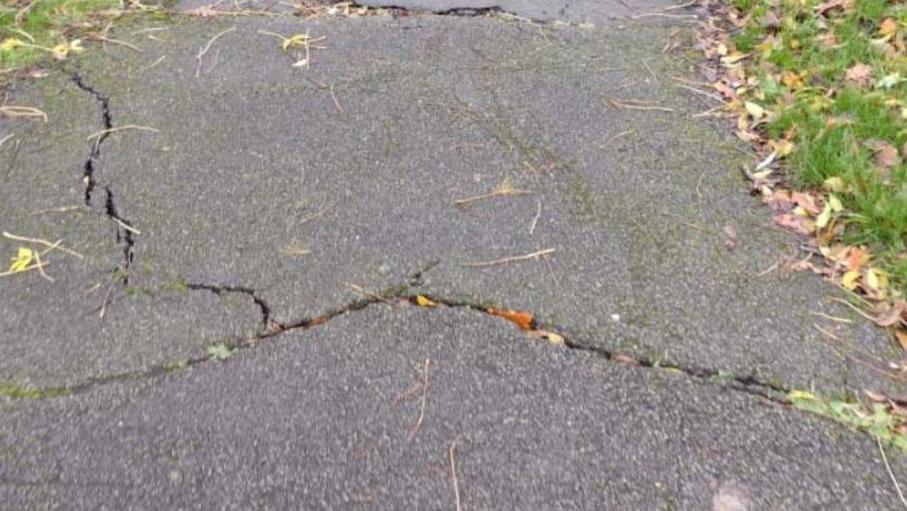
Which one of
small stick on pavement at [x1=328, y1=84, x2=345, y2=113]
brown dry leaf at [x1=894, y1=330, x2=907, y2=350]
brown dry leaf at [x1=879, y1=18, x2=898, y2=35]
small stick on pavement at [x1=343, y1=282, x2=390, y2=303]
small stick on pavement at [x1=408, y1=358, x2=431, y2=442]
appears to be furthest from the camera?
brown dry leaf at [x1=879, y1=18, x2=898, y2=35]

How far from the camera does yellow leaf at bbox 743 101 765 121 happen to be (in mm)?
3033

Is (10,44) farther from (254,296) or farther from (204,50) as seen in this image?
(254,296)

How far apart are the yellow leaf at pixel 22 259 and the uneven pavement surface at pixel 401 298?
2.2 inches

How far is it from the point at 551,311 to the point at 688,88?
1506mm

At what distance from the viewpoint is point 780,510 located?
5.82 feet

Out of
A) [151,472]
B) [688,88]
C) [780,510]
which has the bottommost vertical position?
[151,472]

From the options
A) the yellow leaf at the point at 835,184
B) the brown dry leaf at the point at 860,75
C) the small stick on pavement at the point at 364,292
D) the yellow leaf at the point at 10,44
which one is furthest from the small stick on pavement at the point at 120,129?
the brown dry leaf at the point at 860,75

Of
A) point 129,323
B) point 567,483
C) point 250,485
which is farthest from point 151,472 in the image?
point 567,483

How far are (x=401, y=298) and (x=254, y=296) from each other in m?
0.44

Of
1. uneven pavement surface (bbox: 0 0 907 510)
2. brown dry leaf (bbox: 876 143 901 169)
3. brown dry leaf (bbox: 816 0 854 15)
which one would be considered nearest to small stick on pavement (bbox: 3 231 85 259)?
uneven pavement surface (bbox: 0 0 907 510)

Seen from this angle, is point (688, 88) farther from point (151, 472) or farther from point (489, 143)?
point (151, 472)

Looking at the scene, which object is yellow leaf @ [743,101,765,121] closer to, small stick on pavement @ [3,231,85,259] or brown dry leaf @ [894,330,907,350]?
brown dry leaf @ [894,330,907,350]

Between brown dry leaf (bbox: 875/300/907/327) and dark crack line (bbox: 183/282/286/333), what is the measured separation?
176 cm

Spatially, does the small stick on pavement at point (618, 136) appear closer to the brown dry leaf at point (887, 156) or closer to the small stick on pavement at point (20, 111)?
the brown dry leaf at point (887, 156)
